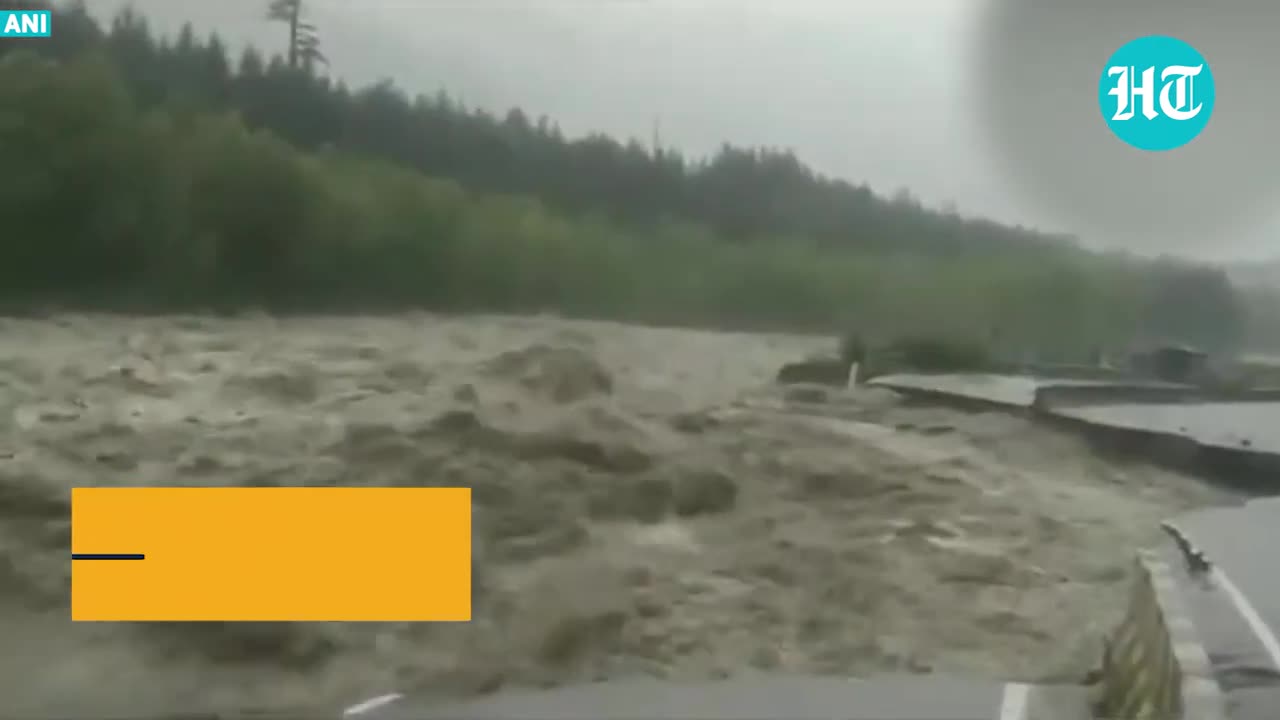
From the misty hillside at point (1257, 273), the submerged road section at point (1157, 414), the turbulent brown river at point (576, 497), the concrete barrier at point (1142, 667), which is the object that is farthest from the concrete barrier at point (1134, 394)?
the concrete barrier at point (1142, 667)

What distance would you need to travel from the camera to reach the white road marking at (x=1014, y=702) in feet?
7.36

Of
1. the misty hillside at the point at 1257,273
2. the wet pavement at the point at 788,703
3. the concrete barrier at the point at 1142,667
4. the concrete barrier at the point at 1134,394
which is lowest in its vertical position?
the wet pavement at the point at 788,703

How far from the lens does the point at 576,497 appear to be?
559 centimetres

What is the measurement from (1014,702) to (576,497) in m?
3.40

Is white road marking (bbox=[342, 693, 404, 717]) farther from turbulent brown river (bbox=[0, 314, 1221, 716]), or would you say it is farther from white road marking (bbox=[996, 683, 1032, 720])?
white road marking (bbox=[996, 683, 1032, 720])

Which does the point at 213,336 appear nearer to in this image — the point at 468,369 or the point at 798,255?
the point at 468,369

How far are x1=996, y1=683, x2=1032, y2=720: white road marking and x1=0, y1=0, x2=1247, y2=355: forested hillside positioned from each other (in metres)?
2.74

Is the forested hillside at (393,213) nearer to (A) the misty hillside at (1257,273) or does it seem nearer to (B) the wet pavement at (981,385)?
(B) the wet pavement at (981,385)

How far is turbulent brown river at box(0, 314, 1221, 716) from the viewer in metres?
3.16

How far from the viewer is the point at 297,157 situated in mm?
5941

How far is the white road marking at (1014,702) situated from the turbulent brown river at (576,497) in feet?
1.24

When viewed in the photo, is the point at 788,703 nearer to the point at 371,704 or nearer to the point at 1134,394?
the point at 371,704

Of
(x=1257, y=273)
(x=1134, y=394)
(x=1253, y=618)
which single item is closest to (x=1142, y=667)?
(x=1253, y=618)

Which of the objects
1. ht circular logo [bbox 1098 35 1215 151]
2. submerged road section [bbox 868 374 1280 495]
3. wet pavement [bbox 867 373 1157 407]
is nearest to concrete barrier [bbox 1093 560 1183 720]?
ht circular logo [bbox 1098 35 1215 151]
